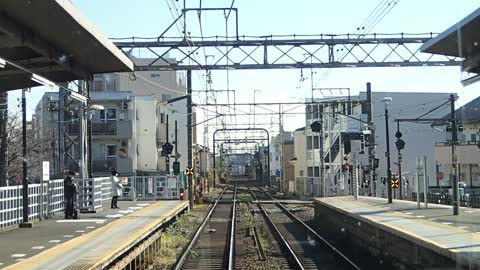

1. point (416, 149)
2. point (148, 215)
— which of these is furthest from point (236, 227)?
point (416, 149)

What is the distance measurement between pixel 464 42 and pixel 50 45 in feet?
26.0

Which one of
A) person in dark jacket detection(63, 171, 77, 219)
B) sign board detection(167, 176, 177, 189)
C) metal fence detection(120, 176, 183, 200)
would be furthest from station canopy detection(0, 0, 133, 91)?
metal fence detection(120, 176, 183, 200)

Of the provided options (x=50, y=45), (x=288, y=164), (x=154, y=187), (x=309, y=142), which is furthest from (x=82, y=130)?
(x=288, y=164)

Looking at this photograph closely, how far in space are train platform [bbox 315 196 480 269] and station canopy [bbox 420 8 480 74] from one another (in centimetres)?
310

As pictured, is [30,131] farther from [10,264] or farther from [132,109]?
[10,264]

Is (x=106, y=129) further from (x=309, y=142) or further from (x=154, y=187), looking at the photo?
(x=309, y=142)

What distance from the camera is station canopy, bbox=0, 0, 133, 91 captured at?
1025cm

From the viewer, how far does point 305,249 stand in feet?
63.0

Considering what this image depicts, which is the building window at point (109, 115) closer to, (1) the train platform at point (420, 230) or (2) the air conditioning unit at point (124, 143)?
(2) the air conditioning unit at point (124, 143)

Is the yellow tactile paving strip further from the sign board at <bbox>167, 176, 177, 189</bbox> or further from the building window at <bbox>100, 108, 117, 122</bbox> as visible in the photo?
the building window at <bbox>100, 108, 117, 122</bbox>

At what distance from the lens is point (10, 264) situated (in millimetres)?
9977

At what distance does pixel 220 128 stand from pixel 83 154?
4439 cm

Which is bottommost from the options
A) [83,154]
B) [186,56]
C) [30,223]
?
[30,223]

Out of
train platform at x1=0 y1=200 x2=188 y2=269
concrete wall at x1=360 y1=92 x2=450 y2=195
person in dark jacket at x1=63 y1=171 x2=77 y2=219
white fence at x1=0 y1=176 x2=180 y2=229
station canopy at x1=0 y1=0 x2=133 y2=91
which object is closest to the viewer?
train platform at x1=0 y1=200 x2=188 y2=269
